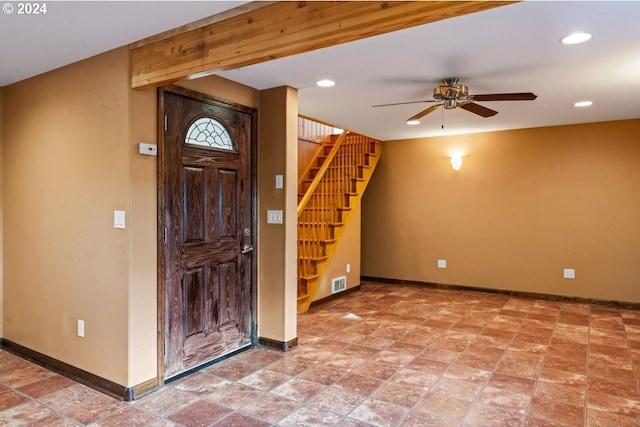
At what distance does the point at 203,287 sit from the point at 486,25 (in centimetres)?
267

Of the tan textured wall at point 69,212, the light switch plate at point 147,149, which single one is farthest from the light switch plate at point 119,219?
the light switch plate at point 147,149

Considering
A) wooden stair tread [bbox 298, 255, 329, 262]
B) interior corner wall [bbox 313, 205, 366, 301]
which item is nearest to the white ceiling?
wooden stair tread [bbox 298, 255, 329, 262]

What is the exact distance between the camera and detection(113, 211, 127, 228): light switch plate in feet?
9.04

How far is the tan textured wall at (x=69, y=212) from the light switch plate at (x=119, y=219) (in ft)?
0.13

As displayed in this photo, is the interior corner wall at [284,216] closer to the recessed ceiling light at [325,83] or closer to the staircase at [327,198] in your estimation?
the recessed ceiling light at [325,83]

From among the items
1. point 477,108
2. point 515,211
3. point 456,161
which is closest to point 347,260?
point 456,161

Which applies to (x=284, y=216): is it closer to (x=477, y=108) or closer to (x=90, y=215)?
(x=90, y=215)

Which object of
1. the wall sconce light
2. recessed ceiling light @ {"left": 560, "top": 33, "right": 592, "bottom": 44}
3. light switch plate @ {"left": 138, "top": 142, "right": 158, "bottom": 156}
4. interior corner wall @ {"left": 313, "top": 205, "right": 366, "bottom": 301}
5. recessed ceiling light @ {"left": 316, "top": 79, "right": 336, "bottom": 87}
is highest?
recessed ceiling light @ {"left": 316, "top": 79, "right": 336, "bottom": 87}

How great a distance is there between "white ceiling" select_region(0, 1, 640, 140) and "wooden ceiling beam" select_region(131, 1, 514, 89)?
0.12m

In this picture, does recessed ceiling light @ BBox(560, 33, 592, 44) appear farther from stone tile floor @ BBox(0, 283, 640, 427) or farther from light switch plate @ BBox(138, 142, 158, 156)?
light switch plate @ BBox(138, 142, 158, 156)

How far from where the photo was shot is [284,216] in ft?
12.1

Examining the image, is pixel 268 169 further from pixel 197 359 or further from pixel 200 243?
pixel 197 359

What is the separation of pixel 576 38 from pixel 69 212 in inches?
145

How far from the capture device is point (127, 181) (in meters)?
2.74
